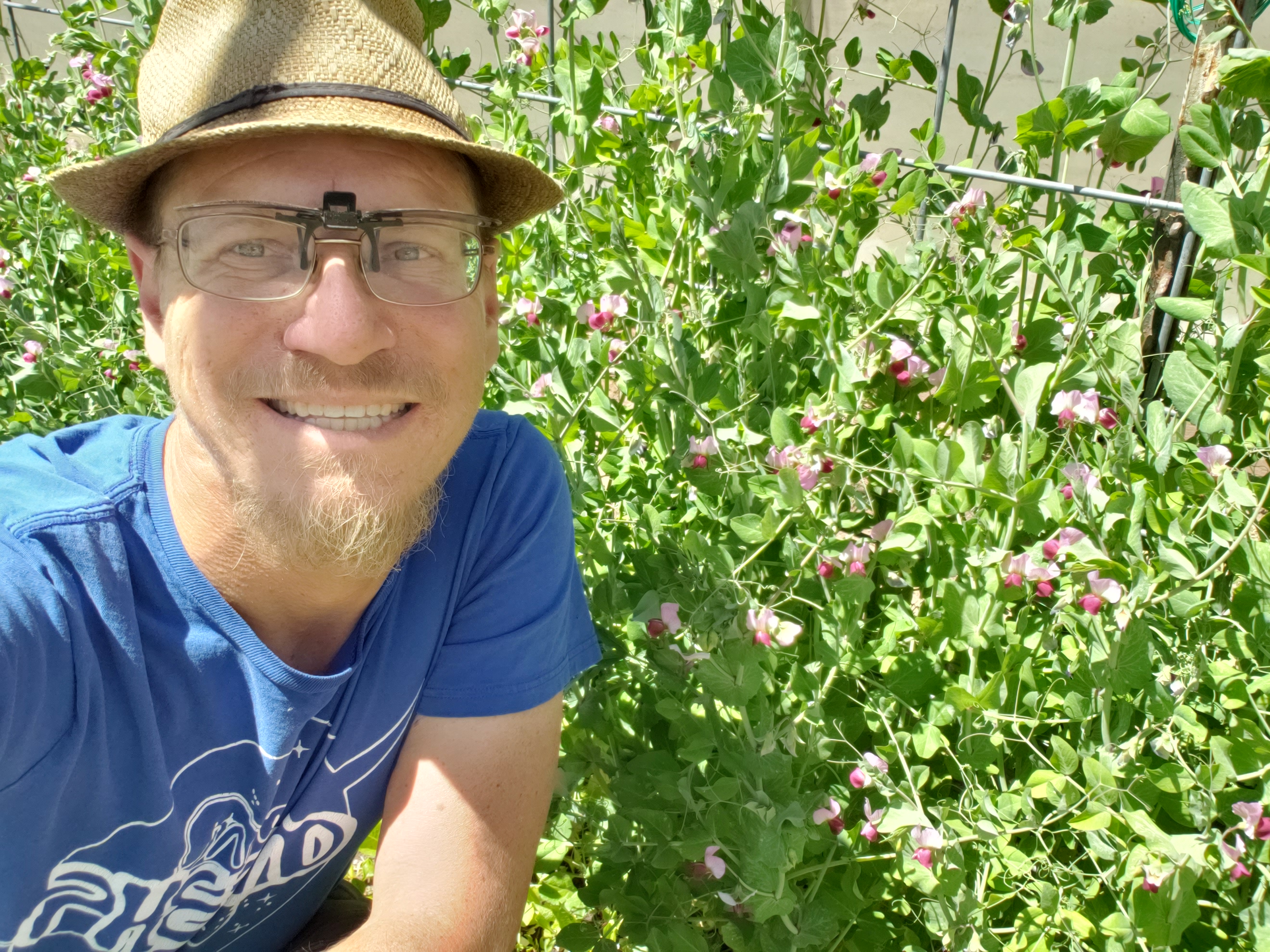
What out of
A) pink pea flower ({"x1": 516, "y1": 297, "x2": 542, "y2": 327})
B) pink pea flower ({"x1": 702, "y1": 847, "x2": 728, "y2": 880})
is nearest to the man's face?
pink pea flower ({"x1": 516, "y1": 297, "x2": 542, "y2": 327})

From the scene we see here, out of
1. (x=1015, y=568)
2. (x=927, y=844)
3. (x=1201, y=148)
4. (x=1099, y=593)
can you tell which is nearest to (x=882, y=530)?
(x=1015, y=568)

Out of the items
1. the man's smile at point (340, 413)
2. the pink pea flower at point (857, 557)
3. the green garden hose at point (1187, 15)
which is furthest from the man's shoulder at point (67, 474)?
the green garden hose at point (1187, 15)

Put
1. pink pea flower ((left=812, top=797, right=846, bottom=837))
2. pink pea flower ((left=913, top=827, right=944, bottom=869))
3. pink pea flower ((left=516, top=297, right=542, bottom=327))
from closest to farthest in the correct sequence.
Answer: pink pea flower ((left=913, top=827, right=944, bottom=869)) → pink pea flower ((left=812, top=797, right=846, bottom=837)) → pink pea flower ((left=516, top=297, right=542, bottom=327))

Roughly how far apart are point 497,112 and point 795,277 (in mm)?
907

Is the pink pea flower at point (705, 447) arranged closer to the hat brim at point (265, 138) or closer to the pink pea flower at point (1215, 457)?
the hat brim at point (265, 138)

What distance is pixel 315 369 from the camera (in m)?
1.25

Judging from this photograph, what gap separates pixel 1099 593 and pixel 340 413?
1005 millimetres

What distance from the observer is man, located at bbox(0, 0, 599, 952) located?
1.22 meters

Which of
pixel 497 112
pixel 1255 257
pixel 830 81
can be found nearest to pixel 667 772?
pixel 1255 257

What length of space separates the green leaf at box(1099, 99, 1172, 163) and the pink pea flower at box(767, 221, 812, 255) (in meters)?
0.45

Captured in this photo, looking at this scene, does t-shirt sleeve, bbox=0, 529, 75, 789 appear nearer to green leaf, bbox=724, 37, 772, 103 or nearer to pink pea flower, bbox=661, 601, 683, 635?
pink pea flower, bbox=661, 601, 683, 635

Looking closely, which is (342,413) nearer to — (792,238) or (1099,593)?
(792,238)

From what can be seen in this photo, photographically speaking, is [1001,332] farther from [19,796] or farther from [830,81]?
A: [19,796]

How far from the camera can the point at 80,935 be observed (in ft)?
4.27
